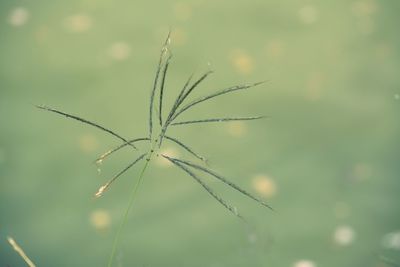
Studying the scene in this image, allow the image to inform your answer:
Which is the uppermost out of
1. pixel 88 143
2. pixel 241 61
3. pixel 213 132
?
pixel 241 61

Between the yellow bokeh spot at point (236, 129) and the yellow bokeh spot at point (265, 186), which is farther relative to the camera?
the yellow bokeh spot at point (236, 129)

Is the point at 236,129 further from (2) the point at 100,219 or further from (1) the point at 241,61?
(2) the point at 100,219

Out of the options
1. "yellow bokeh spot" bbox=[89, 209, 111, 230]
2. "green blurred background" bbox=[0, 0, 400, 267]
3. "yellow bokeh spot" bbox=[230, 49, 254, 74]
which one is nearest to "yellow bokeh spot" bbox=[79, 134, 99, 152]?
"green blurred background" bbox=[0, 0, 400, 267]

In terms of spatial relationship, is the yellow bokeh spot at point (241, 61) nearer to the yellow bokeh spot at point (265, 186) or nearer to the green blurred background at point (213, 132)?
the green blurred background at point (213, 132)

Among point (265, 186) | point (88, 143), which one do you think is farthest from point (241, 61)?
point (88, 143)

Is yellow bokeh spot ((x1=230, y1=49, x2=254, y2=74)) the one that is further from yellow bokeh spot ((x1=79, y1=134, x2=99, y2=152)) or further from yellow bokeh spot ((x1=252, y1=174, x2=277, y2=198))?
yellow bokeh spot ((x1=79, y1=134, x2=99, y2=152))

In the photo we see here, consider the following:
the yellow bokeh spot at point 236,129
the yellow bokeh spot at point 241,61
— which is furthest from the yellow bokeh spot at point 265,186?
the yellow bokeh spot at point 241,61
